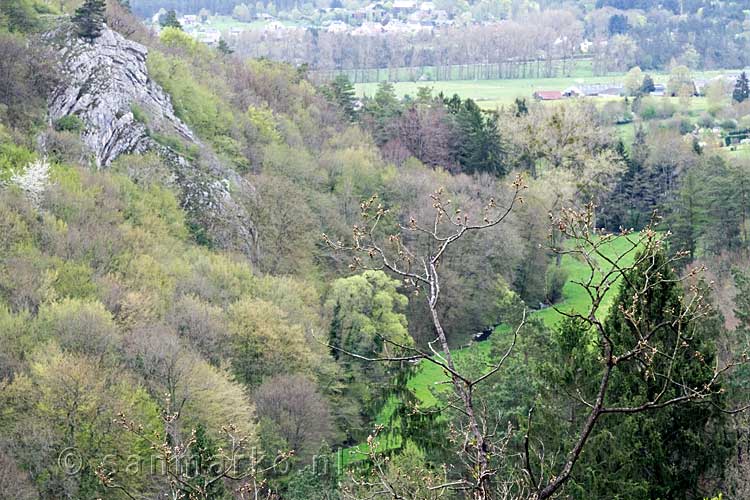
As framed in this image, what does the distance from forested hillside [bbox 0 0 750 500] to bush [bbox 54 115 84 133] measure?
104mm

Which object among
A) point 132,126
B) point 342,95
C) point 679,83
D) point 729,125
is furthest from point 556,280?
point 679,83

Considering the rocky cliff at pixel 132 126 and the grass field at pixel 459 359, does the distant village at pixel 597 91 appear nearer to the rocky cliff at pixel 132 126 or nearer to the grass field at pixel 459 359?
the grass field at pixel 459 359

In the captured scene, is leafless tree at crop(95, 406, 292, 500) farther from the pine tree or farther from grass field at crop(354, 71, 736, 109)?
grass field at crop(354, 71, 736, 109)

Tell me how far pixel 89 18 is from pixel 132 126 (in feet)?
17.8

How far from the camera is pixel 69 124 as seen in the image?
38969mm

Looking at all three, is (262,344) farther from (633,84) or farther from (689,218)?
(633,84)

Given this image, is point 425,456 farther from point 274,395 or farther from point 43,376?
point 43,376

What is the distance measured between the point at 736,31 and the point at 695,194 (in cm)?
11609

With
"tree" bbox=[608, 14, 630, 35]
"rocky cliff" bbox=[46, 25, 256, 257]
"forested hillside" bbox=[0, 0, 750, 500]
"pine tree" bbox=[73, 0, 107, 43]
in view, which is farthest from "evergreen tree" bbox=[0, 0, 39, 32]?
"tree" bbox=[608, 14, 630, 35]

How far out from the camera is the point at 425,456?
25781 mm

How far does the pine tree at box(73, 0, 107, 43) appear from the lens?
4222 cm

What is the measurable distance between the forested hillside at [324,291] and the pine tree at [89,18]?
0.10 metres

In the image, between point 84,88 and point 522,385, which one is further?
point 84,88

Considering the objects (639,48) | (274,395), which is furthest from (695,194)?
(639,48)
